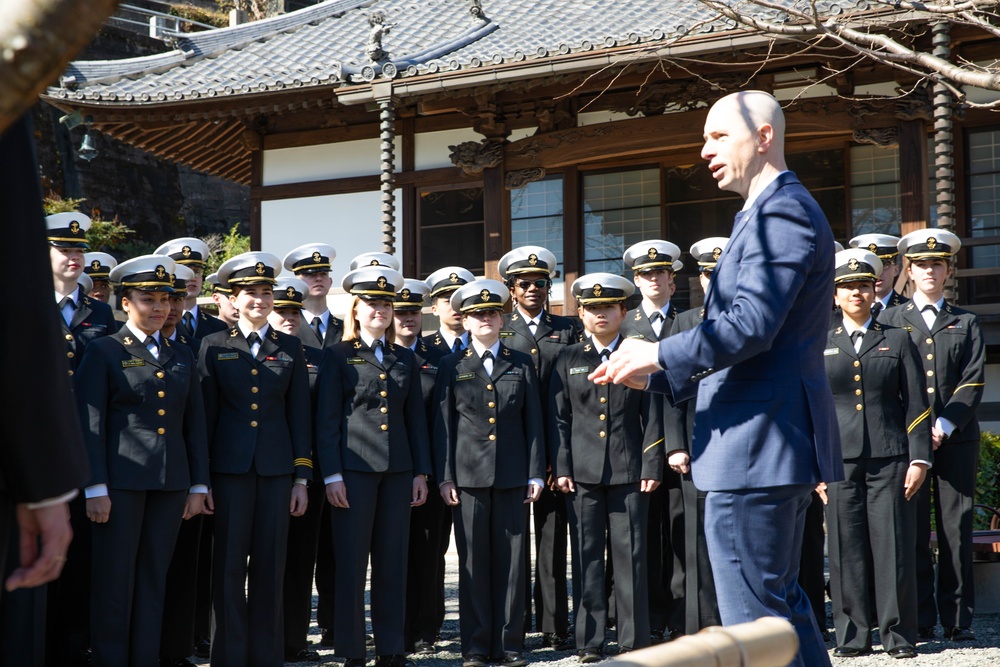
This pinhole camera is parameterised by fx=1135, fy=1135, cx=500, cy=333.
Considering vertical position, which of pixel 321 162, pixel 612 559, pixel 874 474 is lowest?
pixel 612 559

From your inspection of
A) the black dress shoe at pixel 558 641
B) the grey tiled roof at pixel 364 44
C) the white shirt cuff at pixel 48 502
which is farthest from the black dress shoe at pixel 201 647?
the grey tiled roof at pixel 364 44

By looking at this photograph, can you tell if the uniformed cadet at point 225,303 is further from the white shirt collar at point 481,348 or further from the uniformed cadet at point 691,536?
the uniformed cadet at point 691,536

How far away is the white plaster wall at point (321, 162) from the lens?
13516mm

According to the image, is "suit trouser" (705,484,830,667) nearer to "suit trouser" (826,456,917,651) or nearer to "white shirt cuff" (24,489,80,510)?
"white shirt cuff" (24,489,80,510)

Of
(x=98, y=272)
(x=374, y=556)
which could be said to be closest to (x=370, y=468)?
(x=374, y=556)

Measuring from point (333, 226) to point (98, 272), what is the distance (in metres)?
6.16

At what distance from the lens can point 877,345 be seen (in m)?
6.53

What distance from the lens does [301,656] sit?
21.5ft

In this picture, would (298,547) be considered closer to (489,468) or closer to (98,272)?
(489,468)

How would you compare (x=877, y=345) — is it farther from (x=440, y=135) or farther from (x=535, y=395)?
(x=440, y=135)

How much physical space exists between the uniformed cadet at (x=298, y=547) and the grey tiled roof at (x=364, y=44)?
465 cm

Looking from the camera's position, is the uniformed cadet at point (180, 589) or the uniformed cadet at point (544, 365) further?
the uniformed cadet at point (544, 365)

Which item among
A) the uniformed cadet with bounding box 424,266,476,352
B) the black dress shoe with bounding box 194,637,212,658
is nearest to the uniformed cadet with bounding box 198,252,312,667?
the black dress shoe with bounding box 194,637,212,658

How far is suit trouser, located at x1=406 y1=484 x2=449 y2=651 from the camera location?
270 inches
